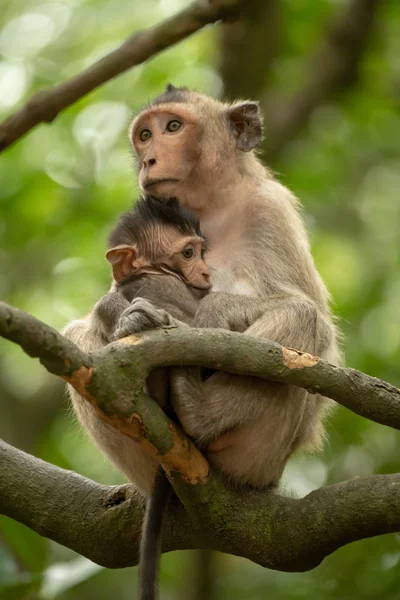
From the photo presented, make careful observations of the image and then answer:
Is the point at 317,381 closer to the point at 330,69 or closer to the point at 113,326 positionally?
the point at 113,326

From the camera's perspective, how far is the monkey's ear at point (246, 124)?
5453 mm

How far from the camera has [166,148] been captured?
16.9 ft

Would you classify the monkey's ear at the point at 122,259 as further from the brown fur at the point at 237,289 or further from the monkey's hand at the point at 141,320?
the monkey's hand at the point at 141,320

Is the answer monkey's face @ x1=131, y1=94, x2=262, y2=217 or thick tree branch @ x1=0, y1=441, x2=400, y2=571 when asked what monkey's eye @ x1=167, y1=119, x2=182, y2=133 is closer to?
monkey's face @ x1=131, y1=94, x2=262, y2=217

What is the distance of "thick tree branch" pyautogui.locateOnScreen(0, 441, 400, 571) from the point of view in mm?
3902

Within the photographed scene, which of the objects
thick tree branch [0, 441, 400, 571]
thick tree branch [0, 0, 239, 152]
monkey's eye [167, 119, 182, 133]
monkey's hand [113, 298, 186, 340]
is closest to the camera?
thick tree branch [0, 0, 239, 152]

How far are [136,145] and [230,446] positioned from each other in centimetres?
192

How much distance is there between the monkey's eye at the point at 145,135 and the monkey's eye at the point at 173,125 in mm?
113

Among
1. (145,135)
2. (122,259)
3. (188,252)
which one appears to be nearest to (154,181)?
(145,135)

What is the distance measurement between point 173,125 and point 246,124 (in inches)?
17.6

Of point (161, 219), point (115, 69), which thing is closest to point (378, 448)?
point (161, 219)

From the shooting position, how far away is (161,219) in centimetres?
449

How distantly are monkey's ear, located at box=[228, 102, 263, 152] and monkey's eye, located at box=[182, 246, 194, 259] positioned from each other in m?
1.12

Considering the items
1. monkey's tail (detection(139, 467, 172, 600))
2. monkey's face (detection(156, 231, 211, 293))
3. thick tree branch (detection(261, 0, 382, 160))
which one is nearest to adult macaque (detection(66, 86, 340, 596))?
monkey's face (detection(156, 231, 211, 293))
